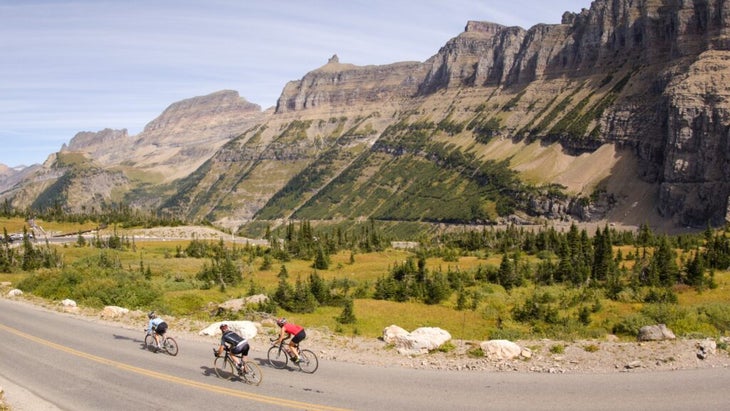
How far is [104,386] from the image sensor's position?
22.8 m

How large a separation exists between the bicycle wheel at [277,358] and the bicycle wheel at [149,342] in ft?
21.6

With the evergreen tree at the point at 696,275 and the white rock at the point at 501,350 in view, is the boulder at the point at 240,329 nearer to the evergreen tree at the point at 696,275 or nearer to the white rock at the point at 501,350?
the white rock at the point at 501,350

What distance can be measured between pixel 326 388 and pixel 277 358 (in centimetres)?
494

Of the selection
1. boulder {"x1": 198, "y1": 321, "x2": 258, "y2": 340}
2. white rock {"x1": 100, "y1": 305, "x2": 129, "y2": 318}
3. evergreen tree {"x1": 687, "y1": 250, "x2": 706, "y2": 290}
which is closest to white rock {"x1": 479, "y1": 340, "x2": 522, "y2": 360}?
boulder {"x1": 198, "y1": 321, "x2": 258, "y2": 340}

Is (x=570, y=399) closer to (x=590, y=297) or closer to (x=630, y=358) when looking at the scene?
(x=630, y=358)

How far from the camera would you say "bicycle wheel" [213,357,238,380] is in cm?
2336

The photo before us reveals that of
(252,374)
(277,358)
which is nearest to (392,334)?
(277,358)

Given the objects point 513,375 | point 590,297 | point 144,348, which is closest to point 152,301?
point 144,348

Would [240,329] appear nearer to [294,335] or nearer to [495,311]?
[294,335]

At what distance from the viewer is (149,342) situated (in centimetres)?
2906

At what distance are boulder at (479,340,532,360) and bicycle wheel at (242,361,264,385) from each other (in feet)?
33.8

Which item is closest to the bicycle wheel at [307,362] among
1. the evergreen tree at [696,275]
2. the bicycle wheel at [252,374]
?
the bicycle wheel at [252,374]

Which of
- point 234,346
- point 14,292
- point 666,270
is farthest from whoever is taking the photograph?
point 666,270

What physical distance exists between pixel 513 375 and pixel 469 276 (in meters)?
46.3
